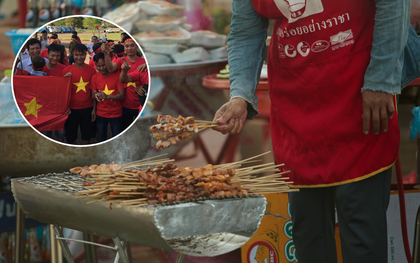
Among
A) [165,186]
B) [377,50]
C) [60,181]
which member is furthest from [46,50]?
[377,50]

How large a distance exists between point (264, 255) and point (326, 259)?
78 centimetres

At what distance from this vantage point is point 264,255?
91.2 inches

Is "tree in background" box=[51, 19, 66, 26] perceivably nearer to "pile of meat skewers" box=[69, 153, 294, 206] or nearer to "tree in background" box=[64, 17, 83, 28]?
"tree in background" box=[64, 17, 83, 28]

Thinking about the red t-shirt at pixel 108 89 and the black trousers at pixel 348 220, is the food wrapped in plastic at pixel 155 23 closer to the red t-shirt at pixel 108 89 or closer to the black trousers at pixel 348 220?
the red t-shirt at pixel 108 89

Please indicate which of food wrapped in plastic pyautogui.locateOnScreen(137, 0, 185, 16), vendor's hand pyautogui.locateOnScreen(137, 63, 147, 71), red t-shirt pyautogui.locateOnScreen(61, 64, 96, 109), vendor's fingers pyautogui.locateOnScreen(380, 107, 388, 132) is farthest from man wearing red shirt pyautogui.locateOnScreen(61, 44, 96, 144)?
vendor's fingers pyautogui.locateOnScreen(380, 107, 388, 132)

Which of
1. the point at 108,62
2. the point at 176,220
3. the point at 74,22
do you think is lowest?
the point at 176,220

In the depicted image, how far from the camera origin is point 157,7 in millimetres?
2871

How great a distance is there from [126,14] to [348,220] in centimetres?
200

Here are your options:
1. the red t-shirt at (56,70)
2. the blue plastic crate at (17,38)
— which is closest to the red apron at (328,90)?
the red t-shirt at (56,70)

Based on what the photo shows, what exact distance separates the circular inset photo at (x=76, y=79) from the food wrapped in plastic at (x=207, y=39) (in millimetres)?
895

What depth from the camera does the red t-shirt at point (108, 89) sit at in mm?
2008

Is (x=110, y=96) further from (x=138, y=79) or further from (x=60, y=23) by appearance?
(x=60, y=23)

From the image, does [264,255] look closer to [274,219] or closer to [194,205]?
[274,219]

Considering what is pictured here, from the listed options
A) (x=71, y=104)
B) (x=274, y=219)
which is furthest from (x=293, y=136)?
(x=71, y=104)
